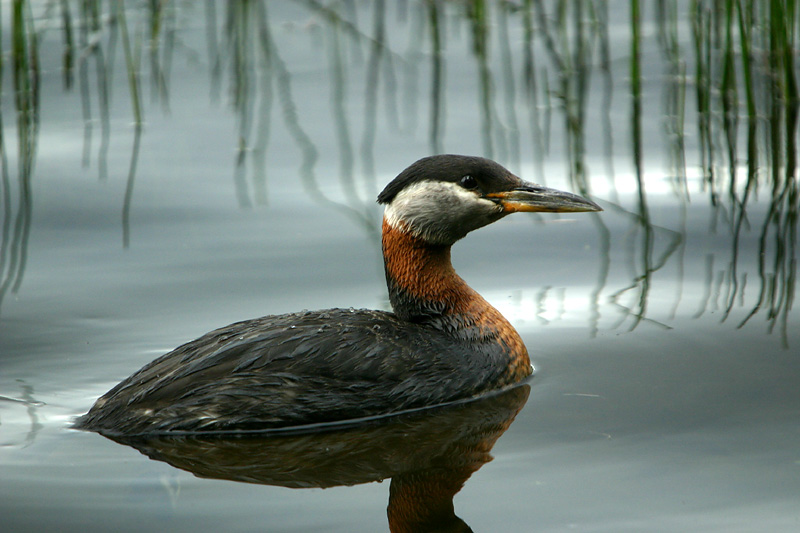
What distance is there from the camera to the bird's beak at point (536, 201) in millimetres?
6340

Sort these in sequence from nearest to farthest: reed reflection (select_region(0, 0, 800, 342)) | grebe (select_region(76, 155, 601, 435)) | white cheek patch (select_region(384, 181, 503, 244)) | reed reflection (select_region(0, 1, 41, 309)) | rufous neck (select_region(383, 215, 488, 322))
Answer: grebe (select_region(76, 155, 601, 435))
white cheek patch (select_region(384, 181, 503, 244))
rufous neck (select_region(383, 215, 488, 322))
reed reflection (select_region(0, 1, 41, 309))
reed reflection (select_region(0, 0, 800, 342))

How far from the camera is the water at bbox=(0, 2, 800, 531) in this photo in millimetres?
4840

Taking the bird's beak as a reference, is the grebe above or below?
below

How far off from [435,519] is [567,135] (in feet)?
20.7

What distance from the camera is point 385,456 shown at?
5230 millimetres

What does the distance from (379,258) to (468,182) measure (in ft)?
5.91

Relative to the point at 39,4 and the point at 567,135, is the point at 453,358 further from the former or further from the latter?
the point at 39,4

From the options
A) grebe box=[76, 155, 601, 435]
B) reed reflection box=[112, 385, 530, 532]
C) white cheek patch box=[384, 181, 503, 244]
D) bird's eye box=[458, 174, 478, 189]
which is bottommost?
reed reflection box=[112, 385, 530, 532]

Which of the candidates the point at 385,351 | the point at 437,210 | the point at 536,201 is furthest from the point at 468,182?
the point at 385,351

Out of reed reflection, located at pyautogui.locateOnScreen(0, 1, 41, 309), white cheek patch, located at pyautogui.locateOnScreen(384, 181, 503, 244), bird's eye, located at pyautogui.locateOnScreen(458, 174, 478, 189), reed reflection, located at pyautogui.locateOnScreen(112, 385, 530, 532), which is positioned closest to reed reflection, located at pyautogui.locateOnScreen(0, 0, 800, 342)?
reed reflection, located at pyautogui.locateOnScreen(0, 1, 41, 309)

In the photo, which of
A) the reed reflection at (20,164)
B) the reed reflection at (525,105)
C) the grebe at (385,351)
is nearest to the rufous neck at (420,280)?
the grebe at (385,351)

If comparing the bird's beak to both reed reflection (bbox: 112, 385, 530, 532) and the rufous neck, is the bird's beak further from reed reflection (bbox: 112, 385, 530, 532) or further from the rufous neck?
reed reflection (bbox: 112, 385, 530, 532)

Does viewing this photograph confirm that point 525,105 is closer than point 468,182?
No

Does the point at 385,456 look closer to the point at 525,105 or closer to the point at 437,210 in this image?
the point at 437,210
